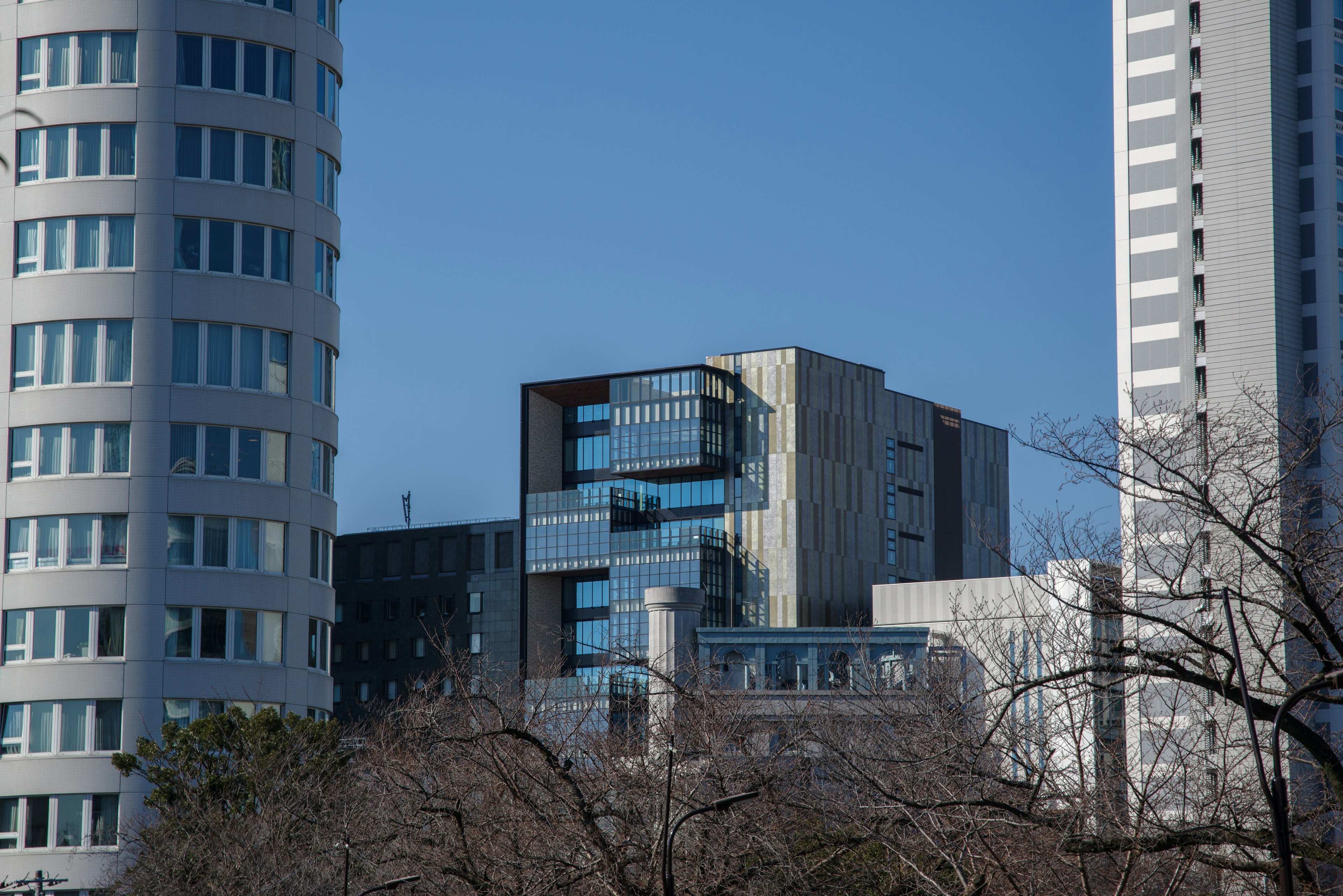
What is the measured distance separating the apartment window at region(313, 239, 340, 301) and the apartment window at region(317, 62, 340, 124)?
5.07 meters

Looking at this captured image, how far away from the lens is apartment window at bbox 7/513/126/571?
60.6 metres

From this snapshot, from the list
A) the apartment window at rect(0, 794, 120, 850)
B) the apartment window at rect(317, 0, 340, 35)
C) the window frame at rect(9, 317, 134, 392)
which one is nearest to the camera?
the apartment window at rect(0, 794, 120, 850)

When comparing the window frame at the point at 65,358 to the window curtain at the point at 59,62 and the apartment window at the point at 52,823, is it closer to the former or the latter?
the window curtain at the point at 59,62

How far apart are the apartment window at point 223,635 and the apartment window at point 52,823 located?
5733 mm

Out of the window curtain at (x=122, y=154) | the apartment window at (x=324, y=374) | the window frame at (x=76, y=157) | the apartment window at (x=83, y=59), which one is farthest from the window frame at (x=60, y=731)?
the apartment window at (x=83, y=59)

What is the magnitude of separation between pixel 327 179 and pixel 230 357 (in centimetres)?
864

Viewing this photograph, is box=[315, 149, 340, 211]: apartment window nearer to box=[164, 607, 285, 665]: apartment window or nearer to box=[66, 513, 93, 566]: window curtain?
box=[66, 513, 93, 566]: window curtain

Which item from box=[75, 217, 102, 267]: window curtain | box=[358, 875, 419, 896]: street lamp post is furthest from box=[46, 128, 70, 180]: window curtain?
box=[358, 875, 419, 896]: street lamp post

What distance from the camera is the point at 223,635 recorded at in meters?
61.2

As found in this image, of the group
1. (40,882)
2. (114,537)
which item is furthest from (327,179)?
(40,882)

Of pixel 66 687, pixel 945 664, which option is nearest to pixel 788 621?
pixel 66 687

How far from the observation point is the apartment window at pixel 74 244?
204 ft

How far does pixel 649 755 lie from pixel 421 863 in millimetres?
5679

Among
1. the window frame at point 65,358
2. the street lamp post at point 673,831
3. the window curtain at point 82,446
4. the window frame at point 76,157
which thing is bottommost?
the street lamp post at point 673,831
